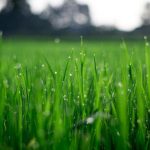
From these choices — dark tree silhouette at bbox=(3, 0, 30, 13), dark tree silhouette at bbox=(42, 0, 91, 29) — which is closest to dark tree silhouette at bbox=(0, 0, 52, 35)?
dark tree silhouette at bbox=(3, 0, 30, 13)

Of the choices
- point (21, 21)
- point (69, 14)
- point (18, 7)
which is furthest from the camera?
point (69, 14)

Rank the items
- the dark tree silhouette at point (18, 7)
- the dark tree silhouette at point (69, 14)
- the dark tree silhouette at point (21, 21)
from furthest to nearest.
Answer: the dark tree silhouette at point (69, 14) → the dark tree silhouette at point (18, 7) → the dark tree silhouette at point (21, 21)

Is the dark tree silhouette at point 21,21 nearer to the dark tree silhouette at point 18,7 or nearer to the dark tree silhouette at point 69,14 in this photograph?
the dark tree silhouette at point 18,7

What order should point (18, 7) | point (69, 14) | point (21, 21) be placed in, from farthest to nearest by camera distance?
point (69, 14) → point (18, 7) → point (21, 21)

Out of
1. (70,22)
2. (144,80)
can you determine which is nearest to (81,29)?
(70,22)

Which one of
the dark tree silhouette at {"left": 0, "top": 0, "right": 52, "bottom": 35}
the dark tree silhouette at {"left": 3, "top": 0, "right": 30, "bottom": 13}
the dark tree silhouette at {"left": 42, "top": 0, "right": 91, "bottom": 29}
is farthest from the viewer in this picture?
the dark tree silhouette at {"left": 42, "top": 0, "right": 91, "bottom": 29}

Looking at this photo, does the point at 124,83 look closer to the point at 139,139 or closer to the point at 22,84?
the point at 139,139

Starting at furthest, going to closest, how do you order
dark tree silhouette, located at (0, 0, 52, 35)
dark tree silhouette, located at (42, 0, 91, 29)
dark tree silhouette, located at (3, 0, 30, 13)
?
dark tree silhouette, located at (42, 0, 91, 29) → dark tree silhouette, located at (3, 0, 30, 13) → dark tree silhouette, located at (0, 0, 52, 35)

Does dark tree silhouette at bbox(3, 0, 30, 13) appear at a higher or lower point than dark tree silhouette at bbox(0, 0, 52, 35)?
higher

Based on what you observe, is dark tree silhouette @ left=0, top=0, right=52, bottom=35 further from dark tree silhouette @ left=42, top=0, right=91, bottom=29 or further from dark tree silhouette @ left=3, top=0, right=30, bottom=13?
dark tree silhouette @ left=42, top=0, right=91, bottom=29

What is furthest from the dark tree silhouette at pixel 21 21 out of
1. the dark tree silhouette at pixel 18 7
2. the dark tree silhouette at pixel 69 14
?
the dark tree silhouette at pixel 69 14

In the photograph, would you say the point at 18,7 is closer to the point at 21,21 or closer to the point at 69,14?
the point at 21,21

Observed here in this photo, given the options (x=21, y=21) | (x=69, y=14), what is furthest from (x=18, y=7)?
(x=69, y=14)
